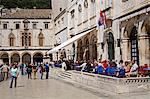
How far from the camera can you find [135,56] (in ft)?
73.3

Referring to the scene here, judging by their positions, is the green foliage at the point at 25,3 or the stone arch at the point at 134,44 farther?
the green foliage at the point at 25,3

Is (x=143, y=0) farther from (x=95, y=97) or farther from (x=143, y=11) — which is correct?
(x=95, y=97)

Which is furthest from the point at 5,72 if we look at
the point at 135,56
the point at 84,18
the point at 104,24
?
the point at 135,56

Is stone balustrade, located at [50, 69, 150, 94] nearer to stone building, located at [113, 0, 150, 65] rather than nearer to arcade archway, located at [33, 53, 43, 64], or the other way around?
stone building, located at [113, 0, 150, 65]

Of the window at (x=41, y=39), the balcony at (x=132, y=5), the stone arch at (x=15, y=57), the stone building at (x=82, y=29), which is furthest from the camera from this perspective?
the window at (x=41, y=39)

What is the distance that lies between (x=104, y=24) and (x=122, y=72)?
10.0 meters

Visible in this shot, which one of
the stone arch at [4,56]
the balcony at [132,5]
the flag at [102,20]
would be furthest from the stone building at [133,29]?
the stone arch at [4,56]

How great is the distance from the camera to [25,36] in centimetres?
8094

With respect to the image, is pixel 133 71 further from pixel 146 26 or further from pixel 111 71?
pixel 146 26

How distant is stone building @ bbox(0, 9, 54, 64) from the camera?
79500 millimetres

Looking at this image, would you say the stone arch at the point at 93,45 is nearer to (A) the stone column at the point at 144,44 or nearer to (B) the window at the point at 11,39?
(A) the stone column at the point at 144,44

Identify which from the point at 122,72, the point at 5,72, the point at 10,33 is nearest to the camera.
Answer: the point at 122,72

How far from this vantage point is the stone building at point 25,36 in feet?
261

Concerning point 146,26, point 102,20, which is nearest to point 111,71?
point 146,26
